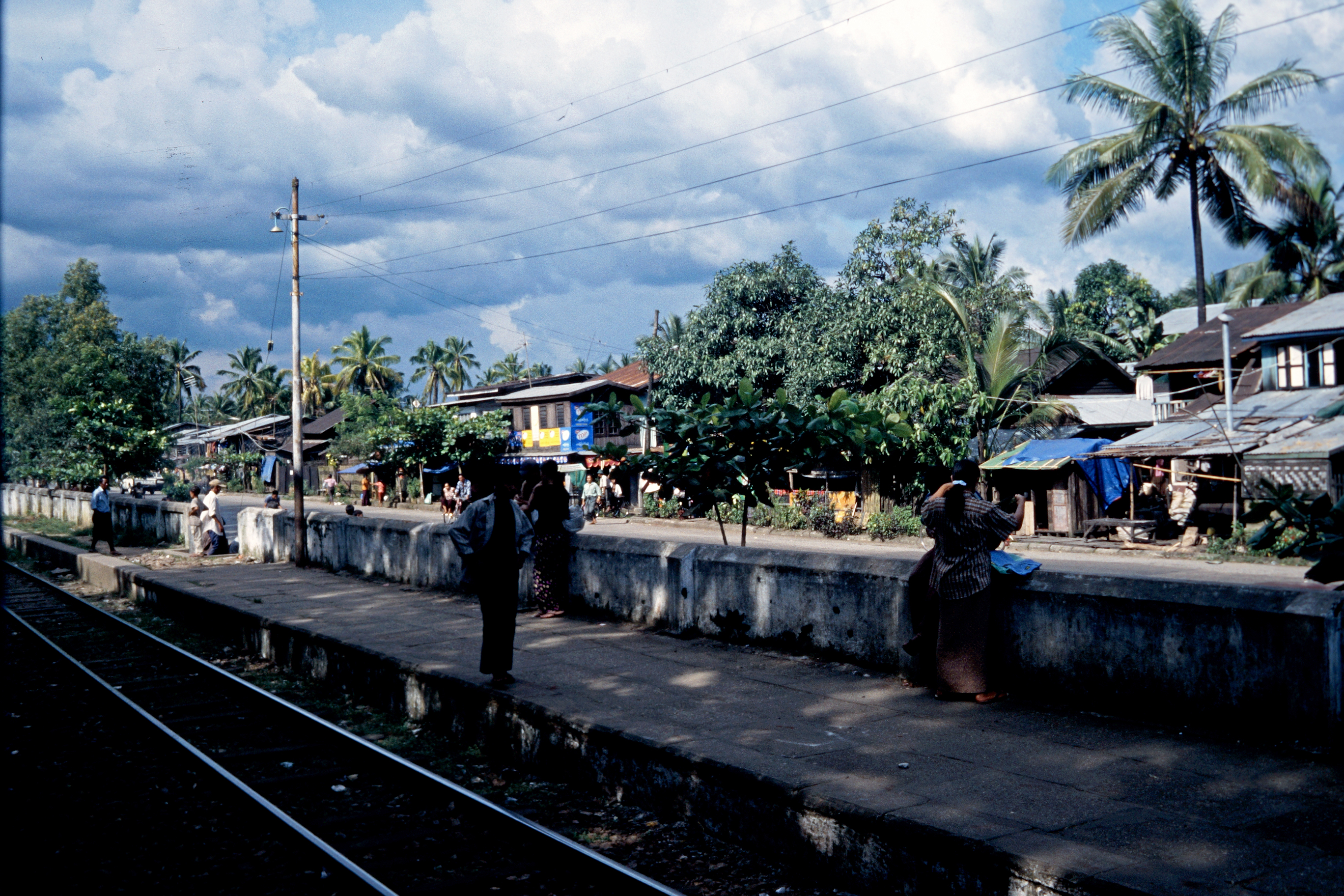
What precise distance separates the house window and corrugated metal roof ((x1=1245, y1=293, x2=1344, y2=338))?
2.14 ft

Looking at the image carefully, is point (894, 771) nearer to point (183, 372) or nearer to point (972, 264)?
point (972, 264)

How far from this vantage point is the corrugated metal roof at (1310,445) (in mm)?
19469

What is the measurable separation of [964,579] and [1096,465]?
2094 centimetres

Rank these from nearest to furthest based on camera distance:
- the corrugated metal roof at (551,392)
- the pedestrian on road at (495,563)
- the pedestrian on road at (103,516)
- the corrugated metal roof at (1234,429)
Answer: the pedestrian on road at (495,563) < the pedestrian on road at (103,516) < the corrugated metal roof at (1234,429) < the corrugated metal roof at (551,392)

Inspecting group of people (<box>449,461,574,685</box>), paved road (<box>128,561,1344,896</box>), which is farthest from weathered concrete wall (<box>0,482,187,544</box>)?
paved road (<box>128,561,1344,896</box>)

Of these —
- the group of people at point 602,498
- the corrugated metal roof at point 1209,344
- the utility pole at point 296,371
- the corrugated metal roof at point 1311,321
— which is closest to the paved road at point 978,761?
the utility pole at point 296,371

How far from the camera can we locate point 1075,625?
6004mm

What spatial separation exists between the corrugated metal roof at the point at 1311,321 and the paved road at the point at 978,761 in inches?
898

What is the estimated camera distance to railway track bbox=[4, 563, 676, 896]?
452cm

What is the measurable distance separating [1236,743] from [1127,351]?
36.6 meters

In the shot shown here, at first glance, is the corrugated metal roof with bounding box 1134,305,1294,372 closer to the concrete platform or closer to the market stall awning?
the market stall awning

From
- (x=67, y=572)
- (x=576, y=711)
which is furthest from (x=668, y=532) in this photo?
(x=576, y=711)

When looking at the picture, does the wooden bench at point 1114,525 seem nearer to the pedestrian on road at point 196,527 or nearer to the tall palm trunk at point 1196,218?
the tall palm trunk at point 1196,218

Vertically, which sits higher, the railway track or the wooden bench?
the wooden bench
